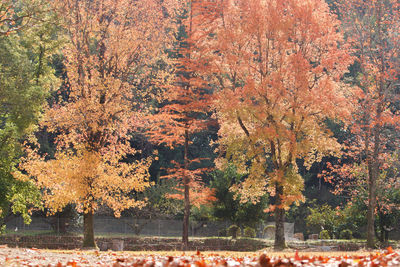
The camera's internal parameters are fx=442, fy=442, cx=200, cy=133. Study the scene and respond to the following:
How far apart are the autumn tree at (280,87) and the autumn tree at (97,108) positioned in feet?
12.6

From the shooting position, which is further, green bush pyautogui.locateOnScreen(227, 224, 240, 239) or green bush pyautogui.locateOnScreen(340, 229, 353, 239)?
green bush pyautogui.locateOnScreen(340, 229, 353, 239)

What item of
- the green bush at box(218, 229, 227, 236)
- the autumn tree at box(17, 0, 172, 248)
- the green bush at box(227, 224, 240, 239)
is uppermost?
the autumn tree at box(17, 0, 172, 248)

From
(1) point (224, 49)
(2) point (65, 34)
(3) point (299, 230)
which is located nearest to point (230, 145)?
(1) point (224, 49)

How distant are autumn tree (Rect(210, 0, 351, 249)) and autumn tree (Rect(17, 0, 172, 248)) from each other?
3845 mm

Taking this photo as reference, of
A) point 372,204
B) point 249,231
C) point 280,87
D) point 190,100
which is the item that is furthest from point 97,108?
point 249,231

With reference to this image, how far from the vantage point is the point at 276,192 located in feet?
65.9

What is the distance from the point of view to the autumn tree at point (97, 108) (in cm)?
1647

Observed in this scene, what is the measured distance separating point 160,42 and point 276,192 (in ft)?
27.7

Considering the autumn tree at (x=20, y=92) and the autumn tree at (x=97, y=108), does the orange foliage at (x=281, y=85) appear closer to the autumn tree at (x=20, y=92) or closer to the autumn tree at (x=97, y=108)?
the autumn tree at (x=97, y=108)

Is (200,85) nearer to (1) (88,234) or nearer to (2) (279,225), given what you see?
(2) (279,225)

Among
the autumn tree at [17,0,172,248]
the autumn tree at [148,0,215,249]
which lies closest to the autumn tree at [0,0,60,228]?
the autumn tree at [17,0,172,248]

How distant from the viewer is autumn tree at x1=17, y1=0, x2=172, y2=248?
16.5m

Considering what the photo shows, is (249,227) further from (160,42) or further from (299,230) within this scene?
(160,42)

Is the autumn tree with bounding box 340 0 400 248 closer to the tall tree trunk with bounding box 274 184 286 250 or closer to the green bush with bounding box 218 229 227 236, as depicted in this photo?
the tall tree trunk with bounding box 274 184 286 250
